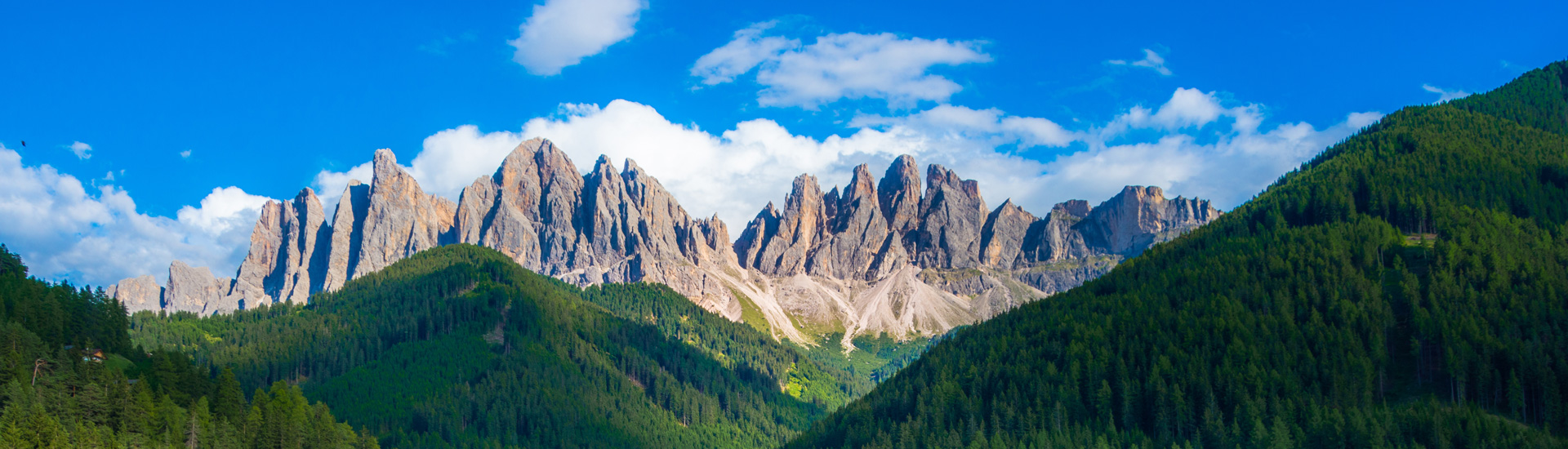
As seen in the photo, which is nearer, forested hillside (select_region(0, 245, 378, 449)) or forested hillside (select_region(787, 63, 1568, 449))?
forested hillside (select_region(0, 245, 378, 449))

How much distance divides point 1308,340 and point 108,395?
13266 centimetres

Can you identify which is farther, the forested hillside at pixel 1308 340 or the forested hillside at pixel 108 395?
the forested hillside at pixel 1308 340

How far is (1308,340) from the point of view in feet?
423

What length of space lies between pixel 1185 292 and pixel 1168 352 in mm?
18781

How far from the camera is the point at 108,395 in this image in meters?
85.4

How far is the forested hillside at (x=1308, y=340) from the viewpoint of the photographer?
113m

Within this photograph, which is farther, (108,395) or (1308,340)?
(1308,340)

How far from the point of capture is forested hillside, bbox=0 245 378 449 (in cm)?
7731

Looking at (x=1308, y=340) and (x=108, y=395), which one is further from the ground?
(x=1308, y=340)

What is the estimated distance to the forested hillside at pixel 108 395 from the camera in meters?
77.3

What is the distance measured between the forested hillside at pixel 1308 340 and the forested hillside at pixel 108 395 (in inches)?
2942

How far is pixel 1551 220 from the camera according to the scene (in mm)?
152625

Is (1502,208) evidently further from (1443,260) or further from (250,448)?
(250,448)

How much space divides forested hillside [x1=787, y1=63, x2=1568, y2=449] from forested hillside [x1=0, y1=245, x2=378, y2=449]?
74733 millimetres
